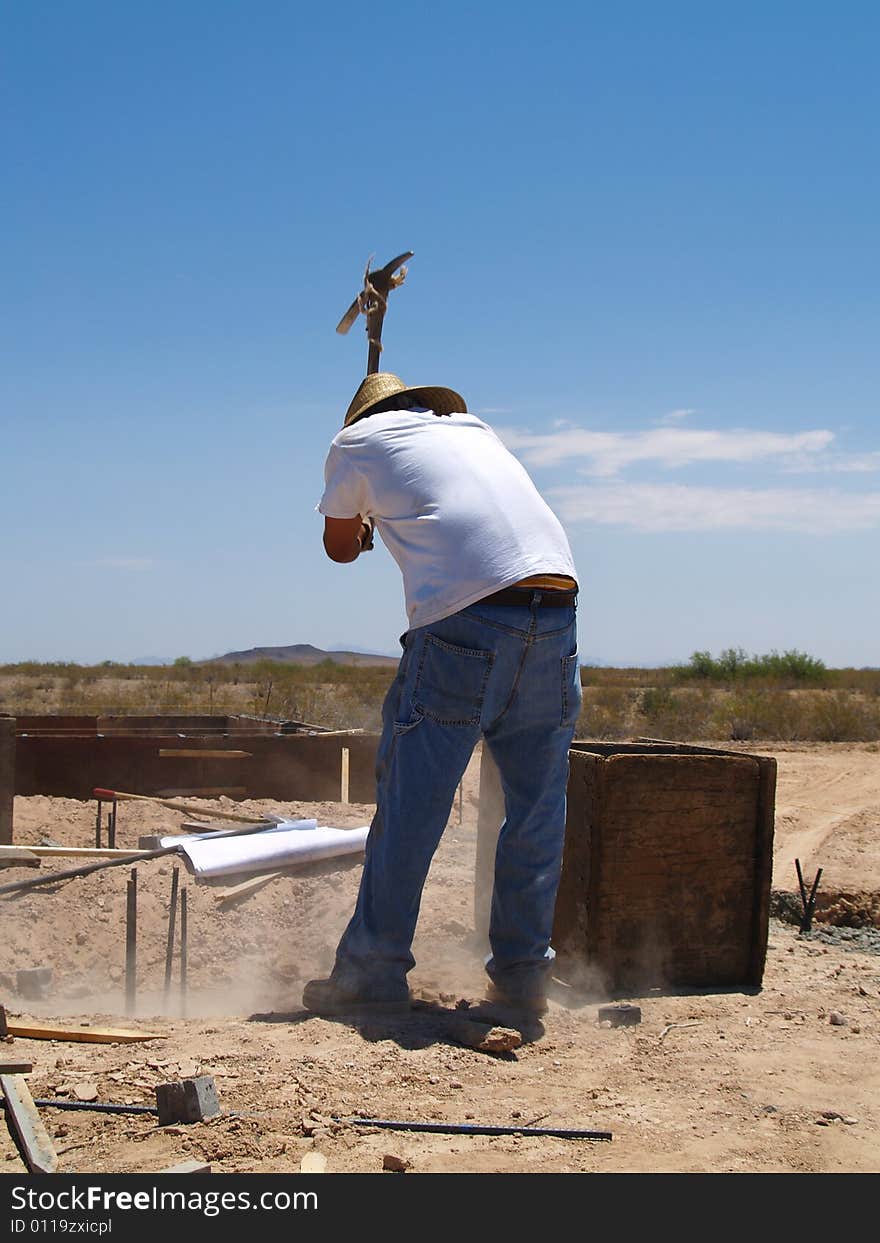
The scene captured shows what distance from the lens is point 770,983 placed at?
4.31m

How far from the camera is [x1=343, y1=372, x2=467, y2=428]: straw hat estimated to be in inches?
148

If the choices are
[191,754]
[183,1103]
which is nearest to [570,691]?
[183,1103]

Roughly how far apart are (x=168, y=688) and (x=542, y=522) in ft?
97.3

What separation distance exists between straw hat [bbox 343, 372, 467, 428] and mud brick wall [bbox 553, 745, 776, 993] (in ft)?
4.34

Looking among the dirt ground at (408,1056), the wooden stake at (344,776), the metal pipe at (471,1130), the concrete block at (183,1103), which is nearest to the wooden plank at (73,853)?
the dirt ground at (408,1056)

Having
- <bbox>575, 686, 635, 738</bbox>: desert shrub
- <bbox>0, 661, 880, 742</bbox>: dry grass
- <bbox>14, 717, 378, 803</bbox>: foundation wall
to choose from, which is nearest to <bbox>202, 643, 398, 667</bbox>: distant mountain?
<bbox>0, 661, 880, 742</bbox>: dry grass

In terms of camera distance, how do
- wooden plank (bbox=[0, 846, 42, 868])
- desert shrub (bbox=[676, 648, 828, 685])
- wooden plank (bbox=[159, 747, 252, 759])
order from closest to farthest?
wooden plank (bbox=[0, 846, 42, 868]), wooden plank (bbox=[159, 747, 252, 759]), desert shrub (bbox=[676, 648, 828, 685])

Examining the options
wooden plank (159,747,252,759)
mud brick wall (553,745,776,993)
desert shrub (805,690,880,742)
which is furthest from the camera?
desert shrub (805,690,880,742)

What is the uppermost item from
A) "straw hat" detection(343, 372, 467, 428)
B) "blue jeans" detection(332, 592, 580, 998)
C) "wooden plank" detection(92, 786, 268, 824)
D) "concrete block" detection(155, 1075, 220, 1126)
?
"straw hat" detection(343, 372, 467, 428)

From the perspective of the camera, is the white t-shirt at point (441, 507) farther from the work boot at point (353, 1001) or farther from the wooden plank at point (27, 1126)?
the wooden plank at point (27, 1126)

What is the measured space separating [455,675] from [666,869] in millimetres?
1334

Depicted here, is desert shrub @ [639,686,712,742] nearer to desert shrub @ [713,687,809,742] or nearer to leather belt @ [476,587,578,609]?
desert shrub @ [713,687,809,742]
